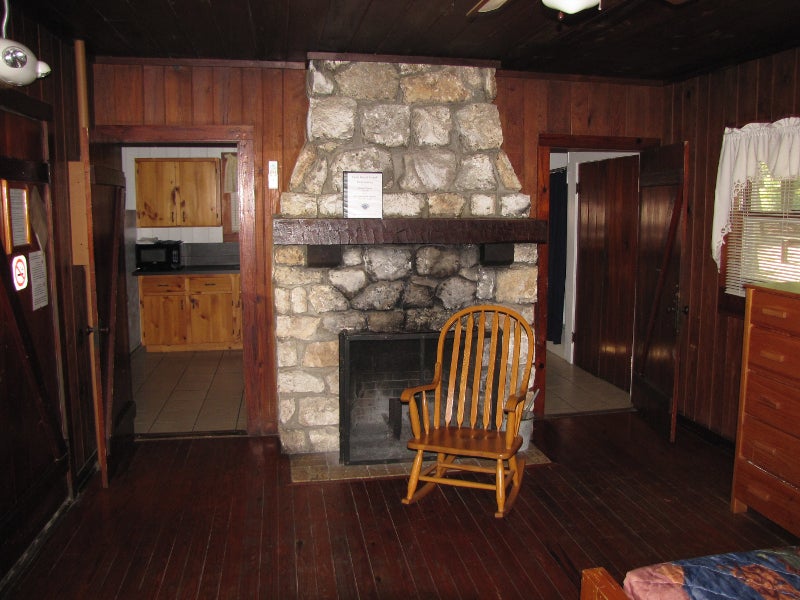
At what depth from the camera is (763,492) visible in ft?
9.94

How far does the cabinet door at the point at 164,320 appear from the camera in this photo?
6676 mm

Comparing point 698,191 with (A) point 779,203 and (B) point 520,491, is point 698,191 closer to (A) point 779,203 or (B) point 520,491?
(A) point 779,203

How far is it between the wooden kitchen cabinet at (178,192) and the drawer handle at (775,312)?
5.67 metres

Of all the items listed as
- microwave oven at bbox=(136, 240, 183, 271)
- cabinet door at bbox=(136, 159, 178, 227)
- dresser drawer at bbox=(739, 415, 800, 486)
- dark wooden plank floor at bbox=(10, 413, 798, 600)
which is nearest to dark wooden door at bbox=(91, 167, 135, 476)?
dark wooden plank floor at bbox=(10, 413, 798, 600)

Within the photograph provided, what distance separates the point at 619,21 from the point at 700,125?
4.66ft

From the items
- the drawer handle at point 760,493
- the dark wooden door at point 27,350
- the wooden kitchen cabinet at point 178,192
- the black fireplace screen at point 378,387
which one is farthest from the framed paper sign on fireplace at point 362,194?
the wooden kitchen cabinet at point 178,192

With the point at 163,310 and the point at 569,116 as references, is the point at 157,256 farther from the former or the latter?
the point at 569,116

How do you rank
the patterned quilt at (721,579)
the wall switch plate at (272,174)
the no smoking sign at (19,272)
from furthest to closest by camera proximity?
1. the wall switch plate at (272,174)
2. the no smoking sign at (19,272)
3. the patterned quilt at (721,579)

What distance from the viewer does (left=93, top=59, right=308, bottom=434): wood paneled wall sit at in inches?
156

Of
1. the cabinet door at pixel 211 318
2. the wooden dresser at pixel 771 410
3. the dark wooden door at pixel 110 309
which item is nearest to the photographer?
the wooden dresser at pixel 771 410

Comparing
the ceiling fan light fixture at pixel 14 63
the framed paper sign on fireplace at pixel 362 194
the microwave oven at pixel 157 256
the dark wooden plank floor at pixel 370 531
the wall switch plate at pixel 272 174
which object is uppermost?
the ceiling fan light fixture at pixel 14 63

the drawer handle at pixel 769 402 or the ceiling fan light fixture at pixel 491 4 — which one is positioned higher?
the ceiling fan light fixture at pixel 491 4

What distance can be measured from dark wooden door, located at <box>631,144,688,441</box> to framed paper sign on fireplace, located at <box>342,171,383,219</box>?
1.86 metres

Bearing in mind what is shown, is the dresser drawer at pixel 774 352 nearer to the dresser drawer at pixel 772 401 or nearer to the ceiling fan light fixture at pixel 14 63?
the dresser drawer at pixel 772 401
